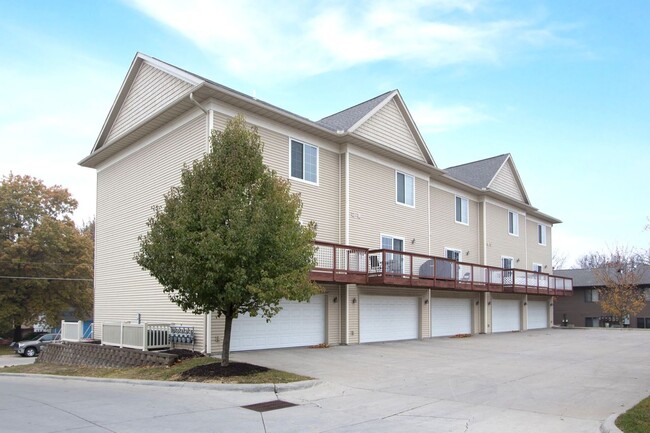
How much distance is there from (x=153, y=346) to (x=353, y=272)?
7237 millimetres

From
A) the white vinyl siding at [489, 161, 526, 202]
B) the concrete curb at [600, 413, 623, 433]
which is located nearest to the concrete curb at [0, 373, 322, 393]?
the concrete curb at [600, 413, 623, 433]

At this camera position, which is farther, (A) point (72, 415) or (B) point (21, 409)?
(B) point (21, 409)

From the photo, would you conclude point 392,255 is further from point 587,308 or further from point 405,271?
point 587,308

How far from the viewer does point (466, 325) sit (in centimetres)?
2919

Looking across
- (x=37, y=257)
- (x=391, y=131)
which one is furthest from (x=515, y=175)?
(x=37, y=257)

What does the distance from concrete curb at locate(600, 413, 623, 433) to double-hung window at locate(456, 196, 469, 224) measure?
21553mm

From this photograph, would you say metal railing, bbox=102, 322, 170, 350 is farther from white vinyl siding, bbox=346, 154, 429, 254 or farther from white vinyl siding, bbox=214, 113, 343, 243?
white vinyl siding, bbox=346, 154, 429, 254

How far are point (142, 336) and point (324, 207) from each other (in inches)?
315

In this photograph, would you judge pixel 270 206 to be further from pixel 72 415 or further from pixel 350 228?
pixel 350 228

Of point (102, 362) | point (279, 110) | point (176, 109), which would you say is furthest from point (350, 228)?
point (102, 362)

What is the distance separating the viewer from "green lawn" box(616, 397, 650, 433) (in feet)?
25.1

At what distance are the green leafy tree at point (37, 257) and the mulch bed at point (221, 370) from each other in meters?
29.6

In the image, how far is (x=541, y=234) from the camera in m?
40.1

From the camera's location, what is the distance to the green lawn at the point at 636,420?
7.65 meters
